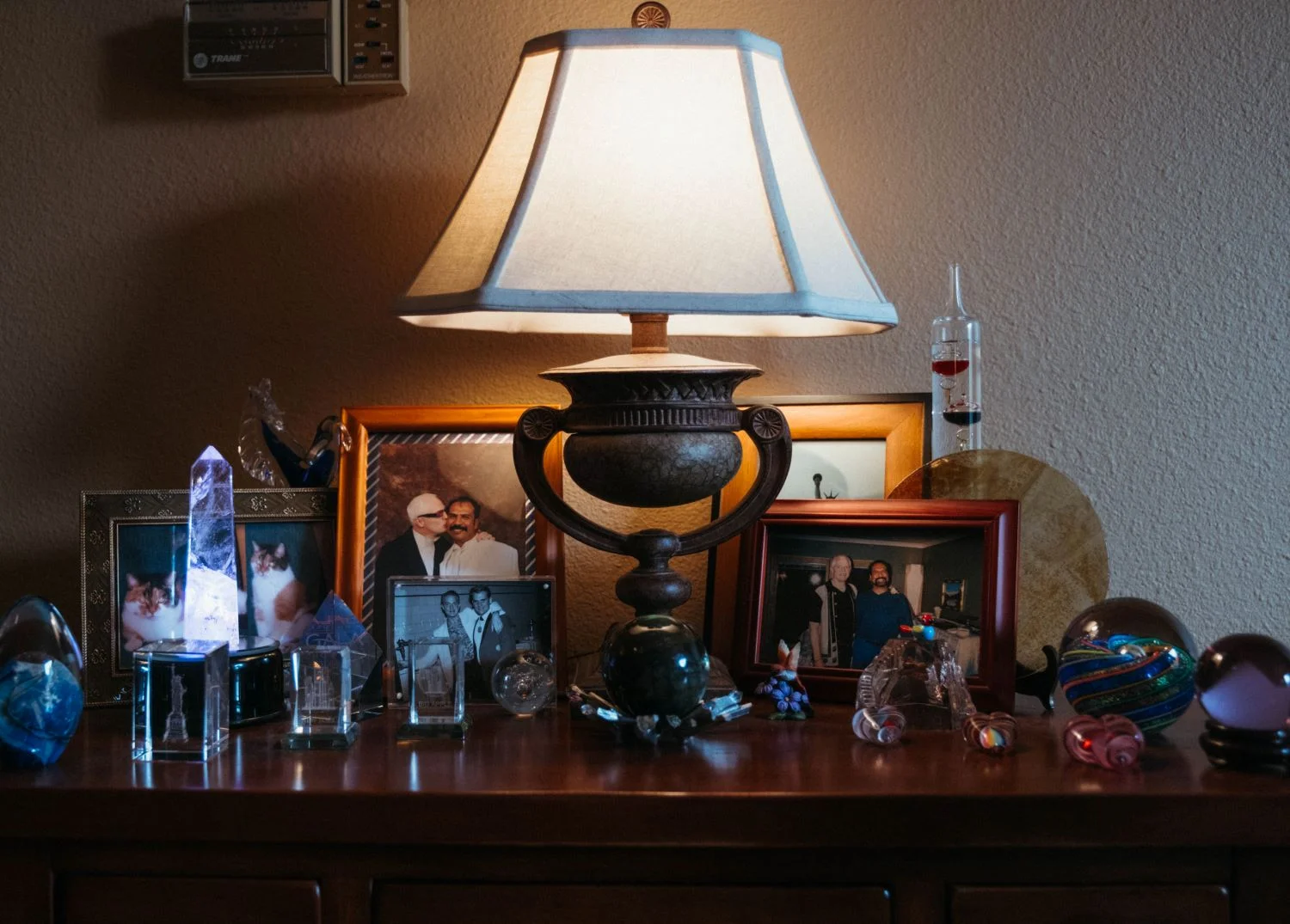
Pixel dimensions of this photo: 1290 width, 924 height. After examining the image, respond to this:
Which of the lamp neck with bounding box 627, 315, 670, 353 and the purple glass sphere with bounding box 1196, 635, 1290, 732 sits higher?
the lamp neck with bounding box 627, 315, 670, 353

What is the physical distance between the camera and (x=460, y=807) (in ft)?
2.90

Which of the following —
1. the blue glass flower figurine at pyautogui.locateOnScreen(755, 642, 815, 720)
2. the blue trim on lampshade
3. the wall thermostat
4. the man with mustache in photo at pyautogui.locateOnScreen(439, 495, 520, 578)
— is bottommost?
the blue glass flower figurine at pyautogui.locateOnScreen(755, 642, 815, 720)

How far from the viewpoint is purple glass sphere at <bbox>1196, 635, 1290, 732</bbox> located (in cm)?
92

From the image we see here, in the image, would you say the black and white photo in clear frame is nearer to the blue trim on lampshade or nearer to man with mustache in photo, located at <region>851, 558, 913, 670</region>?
man with mustache in photo, located at <region>851, 558, 913, 670</region>

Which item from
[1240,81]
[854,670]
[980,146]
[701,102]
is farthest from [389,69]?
[1240,81]

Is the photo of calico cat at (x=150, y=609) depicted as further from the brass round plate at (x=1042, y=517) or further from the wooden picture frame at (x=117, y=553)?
the brass round plate at (x=1042, y=517)

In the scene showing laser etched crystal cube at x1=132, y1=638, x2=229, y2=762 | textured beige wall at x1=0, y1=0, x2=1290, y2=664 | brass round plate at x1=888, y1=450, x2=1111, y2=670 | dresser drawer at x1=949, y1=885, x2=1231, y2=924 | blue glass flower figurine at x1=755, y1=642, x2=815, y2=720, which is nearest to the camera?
dresser drawer at x1=949, y1=885, x2=1231, y2=924

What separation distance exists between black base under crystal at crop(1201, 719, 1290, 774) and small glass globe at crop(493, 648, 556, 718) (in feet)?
1.94

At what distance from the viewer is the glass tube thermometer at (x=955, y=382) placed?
1.26 m

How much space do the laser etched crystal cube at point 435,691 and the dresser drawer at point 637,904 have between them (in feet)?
0.55

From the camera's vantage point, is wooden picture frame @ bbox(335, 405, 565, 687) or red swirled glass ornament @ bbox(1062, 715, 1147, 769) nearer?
red swirled glass ornament @ bbox(1062, 715, 1147, 769)

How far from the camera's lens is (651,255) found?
98 centimetres

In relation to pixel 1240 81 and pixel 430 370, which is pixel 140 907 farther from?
pixel 1240 81

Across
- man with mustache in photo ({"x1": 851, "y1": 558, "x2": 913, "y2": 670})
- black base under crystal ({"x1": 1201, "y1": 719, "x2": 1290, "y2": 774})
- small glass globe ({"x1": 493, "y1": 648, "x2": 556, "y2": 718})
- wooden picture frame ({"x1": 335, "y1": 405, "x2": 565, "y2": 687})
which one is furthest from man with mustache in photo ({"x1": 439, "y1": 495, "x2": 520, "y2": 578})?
black base under crystal ({"x1": 1201, "y1": 719, "x2": 1290, "y2": 774})
